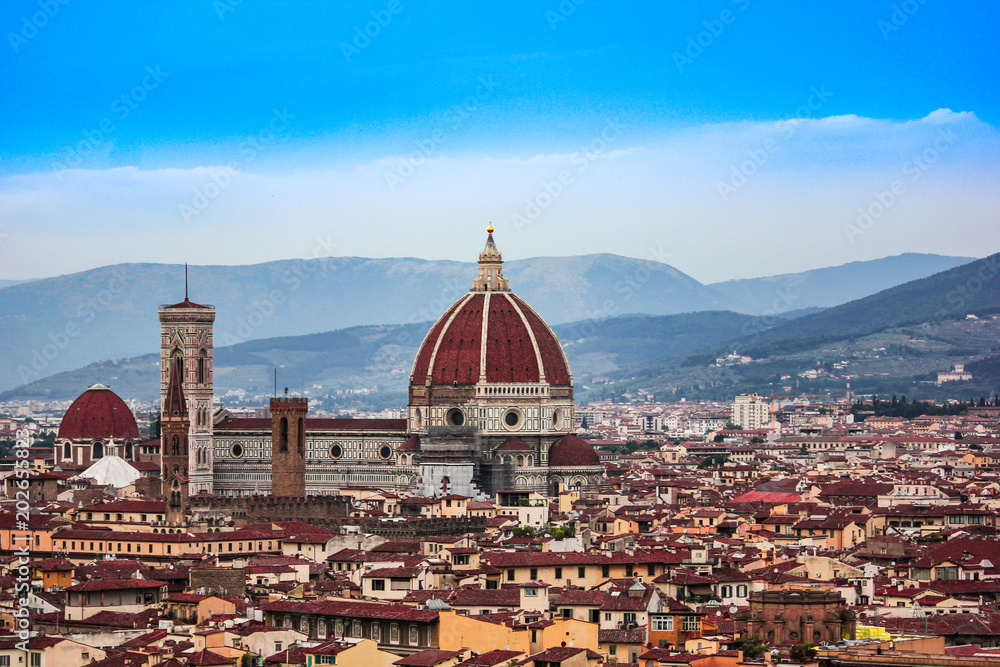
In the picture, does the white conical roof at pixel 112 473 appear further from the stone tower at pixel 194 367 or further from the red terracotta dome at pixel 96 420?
the red terracotta dome at pixel 96 420

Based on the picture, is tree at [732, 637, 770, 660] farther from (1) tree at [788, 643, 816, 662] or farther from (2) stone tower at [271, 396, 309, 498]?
(2) stone tower at [271, 396, 309, 498]

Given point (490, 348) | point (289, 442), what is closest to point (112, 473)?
point (289, 442)

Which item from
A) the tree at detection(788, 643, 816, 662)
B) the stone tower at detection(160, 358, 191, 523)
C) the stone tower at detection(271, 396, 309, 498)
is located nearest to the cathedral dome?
the stone tower at detection(271, 396, 309, 498)

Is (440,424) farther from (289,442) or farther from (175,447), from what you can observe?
(175,447)

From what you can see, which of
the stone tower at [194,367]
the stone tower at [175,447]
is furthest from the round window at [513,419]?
the stone tower at [175,447]

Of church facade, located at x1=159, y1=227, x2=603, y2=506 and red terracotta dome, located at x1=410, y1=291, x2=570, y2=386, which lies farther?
red terracotta dome, located at x1=410, y1=291, x2=570, y2=386

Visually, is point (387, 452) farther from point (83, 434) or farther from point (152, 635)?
point (152, 635)

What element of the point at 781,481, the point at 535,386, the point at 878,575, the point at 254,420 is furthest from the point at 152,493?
the point at 878,575
